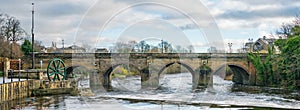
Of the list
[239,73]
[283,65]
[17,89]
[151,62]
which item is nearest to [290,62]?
[283,65]

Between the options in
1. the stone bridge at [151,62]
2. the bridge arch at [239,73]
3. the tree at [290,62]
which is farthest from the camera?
the bridge arch at [239,73]

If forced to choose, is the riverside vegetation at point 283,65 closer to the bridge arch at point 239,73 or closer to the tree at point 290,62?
the tree at point 290,62

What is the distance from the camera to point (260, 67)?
54219mm

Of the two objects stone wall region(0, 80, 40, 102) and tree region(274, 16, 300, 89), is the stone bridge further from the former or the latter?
stone wall region(0, 80, 40, 102)

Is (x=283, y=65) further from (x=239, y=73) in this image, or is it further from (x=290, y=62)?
(x=239, y=73)

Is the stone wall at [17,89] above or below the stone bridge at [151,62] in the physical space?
below

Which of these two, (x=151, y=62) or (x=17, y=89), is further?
(x=151, y=62)

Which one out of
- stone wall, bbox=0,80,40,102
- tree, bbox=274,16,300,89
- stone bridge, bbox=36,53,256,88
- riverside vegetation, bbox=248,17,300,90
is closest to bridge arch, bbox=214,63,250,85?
stone bridge, bbox=36,53,256,88

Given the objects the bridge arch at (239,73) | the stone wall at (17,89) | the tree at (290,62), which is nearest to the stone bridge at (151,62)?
the bridge arch at (239,73)

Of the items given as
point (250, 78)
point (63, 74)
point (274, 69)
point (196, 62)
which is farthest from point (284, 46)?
point (63, 74)

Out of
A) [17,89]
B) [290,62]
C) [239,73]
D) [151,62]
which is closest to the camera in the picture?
[17,89]

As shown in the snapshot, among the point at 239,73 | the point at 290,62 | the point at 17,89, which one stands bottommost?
the point at 17,89

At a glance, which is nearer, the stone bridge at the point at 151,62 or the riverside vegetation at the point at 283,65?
the riverside vegetation at the point at 283,65

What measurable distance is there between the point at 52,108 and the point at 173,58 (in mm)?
32276
